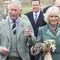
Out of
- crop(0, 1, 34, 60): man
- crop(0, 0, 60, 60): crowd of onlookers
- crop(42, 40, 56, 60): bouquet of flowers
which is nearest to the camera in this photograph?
crop(42, 40, 56, 60): bouquet of flowers

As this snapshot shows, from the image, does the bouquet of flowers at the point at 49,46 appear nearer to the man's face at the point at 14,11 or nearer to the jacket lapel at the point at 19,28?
the jacket lapel at the point at 19,28

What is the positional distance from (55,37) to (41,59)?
0.47 m

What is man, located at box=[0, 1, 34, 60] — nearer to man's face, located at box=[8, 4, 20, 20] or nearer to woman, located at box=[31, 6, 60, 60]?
man's face, located at box=[8, 4, 20, 20]

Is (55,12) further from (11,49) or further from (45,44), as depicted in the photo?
(11,49)

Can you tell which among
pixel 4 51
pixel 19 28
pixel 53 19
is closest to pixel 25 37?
pixel 19 28

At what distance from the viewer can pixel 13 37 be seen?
6.23m

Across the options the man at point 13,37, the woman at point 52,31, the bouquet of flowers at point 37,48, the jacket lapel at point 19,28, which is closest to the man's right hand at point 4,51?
the man at point 13,37

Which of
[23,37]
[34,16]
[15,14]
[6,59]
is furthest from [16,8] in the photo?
[34,16]

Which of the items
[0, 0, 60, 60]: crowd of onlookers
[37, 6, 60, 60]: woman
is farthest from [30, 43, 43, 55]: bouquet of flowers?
[37, 6, 60, 60]: woman

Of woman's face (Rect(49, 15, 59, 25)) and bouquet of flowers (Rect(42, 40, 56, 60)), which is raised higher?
woman's face (Rect(49, 15, 59, 25))

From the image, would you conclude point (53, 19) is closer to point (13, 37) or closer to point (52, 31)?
point (52, 31)

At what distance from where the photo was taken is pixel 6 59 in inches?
247

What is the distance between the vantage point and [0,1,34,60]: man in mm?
6211

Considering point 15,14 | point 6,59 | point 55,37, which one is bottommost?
point 6,59
